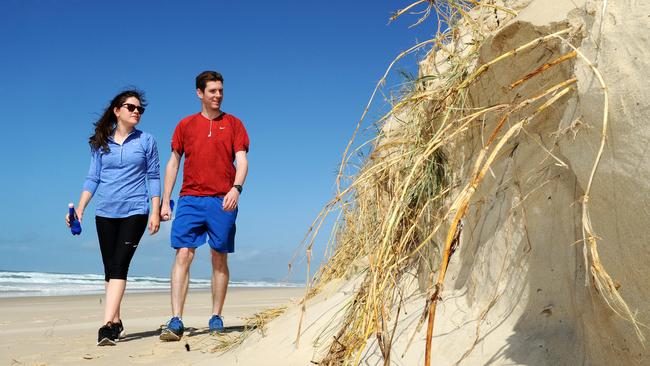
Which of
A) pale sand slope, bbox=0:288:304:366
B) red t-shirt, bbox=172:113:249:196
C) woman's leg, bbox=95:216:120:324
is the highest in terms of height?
red t-shirt, bbox=172:113:249:196

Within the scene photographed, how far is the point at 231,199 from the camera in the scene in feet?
15.7

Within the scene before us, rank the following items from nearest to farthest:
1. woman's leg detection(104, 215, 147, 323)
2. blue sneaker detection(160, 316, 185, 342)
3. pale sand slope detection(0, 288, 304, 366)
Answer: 1. pale sand slope detection(0, 288, 304, 366)
2. blue sneaker detection(160, 316, 185, 342)
3. woman's leg detection(104, 215, 147, 323)

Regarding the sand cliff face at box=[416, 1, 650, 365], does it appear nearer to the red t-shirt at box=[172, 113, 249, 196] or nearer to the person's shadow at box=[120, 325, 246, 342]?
the red t-shirt at box=[172, 113, 249, 196]

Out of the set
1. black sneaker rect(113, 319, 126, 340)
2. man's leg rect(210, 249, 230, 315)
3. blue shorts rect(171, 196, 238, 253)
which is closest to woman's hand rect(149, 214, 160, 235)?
blue shorts rect(171, 196, 238, 253)

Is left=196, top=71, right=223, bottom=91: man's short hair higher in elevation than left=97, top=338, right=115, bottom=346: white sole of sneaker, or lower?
higher

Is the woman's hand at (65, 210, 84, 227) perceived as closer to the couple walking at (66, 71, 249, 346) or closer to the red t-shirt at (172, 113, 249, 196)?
the couple walking at (66, 71, 249, 346)

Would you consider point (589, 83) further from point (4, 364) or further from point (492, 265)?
point (4, 364)

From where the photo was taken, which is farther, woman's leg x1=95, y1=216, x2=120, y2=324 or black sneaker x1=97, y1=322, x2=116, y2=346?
woman's leg x1=95, y1=216, x2=120, y2=324

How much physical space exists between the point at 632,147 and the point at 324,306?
198 cm

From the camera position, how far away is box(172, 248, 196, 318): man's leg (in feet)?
15.7

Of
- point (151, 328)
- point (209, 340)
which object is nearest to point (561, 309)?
point (209, 340)

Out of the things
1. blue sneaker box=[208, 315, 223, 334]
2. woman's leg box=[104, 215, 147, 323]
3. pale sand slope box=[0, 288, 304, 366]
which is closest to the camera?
pale sand slope box=[0, 288, 304, 366]

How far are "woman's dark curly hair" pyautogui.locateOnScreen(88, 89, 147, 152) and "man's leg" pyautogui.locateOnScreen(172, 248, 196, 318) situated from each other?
114 centimetres

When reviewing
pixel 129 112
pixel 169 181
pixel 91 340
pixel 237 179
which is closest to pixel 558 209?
pixel 237 179
